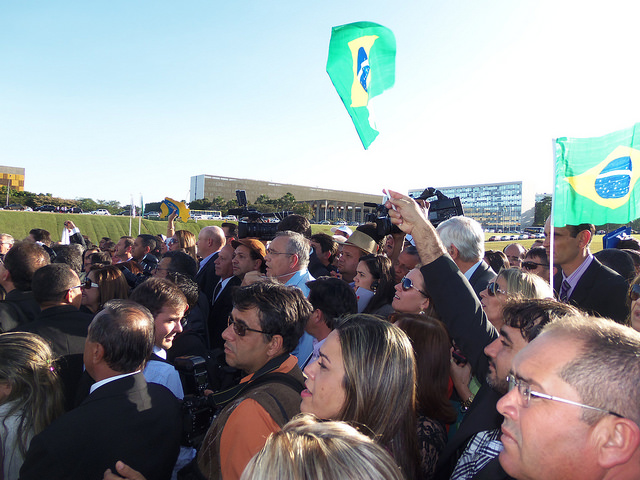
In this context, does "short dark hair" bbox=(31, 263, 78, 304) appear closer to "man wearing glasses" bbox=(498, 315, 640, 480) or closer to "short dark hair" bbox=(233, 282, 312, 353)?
"short dark hair" bbox=(233, 282, 312, 353)

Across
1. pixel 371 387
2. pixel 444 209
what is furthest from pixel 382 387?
pixel 444 209

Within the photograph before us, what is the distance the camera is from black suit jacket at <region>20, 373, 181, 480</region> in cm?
204

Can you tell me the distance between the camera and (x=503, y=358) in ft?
6.81

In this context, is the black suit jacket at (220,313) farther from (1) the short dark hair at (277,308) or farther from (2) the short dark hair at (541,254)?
(2) the short dark hair at (541,254)

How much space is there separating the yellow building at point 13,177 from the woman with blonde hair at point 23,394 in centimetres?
10477

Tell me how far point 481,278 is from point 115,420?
9.60 feet

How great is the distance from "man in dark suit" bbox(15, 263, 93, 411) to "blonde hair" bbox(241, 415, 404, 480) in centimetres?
247

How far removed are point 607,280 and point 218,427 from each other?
421cm

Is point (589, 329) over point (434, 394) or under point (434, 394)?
over

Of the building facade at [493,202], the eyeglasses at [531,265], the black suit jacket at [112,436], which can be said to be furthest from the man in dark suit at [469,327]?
the building facade at [493,202]

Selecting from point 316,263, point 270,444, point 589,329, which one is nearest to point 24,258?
point 316,263

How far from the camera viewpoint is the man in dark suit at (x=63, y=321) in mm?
3230

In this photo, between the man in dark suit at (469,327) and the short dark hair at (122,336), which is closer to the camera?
the man in dark suit at (469,327)

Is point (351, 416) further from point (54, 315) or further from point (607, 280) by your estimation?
point (607, 280)
